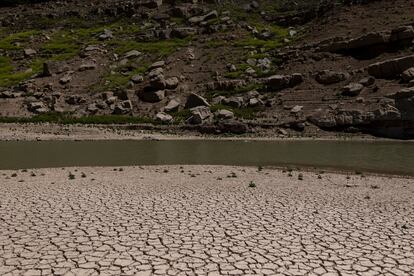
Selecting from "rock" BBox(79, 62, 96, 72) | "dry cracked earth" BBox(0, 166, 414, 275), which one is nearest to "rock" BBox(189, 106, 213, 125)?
"rock" BBox(79, 62, 96, 72)

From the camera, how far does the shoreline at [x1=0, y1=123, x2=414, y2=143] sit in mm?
41469

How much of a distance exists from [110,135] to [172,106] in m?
9.82

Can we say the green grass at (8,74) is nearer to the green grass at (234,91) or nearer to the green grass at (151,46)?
the green grass at (151,46)

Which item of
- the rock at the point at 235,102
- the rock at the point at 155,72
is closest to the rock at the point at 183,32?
the rock at the point at 155,72

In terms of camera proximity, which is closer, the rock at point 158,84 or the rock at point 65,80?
the rock at point 158,84

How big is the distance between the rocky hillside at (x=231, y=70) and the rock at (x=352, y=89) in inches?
4.7

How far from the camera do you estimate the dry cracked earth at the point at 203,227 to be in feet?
30.9

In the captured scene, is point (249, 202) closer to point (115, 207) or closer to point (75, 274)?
point (115, 207)

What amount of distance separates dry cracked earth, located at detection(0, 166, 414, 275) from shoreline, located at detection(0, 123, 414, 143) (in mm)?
21728

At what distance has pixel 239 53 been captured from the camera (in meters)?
63.6

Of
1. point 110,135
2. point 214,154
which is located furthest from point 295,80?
point 214,154

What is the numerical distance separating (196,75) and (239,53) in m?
8.67

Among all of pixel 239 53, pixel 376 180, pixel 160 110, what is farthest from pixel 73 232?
pixel 239 53

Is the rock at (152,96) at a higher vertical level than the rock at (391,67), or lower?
lower
